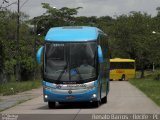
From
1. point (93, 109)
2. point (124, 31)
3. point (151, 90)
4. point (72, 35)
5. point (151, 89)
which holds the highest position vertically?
point (72, 35)

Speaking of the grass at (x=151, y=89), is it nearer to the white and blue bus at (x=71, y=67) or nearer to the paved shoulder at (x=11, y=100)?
the white and blue bus at (x=71, y=67)

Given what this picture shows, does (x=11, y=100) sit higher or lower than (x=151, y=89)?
higher

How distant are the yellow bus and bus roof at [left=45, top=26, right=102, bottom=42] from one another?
166ft

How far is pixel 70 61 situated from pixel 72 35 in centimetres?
127

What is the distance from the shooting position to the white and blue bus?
938 inches

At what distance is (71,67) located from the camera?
2405 cm

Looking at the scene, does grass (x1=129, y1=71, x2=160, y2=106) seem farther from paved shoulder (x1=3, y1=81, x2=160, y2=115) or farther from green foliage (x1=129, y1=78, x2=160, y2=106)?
paved shoulder (x1=3, y1=81, x2=160, y2=115)

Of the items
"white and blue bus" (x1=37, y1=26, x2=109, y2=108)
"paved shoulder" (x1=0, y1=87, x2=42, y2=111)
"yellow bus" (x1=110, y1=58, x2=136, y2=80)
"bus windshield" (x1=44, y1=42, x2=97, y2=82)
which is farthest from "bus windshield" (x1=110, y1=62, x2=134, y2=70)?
"bus windshield" (x1=44, y1=42, x2=97, y2=82)

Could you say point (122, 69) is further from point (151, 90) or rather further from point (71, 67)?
point (71, 67)

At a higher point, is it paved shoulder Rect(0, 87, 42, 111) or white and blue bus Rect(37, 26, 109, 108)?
white and blue bus Rect(37, 26, 109, 108)

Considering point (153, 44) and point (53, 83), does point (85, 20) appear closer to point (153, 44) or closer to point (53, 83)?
point (153, 44)

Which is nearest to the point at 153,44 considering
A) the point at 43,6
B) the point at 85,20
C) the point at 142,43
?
the point at 142,43

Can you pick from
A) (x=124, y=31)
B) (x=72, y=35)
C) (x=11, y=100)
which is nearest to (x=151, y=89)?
(x=11, y=100)

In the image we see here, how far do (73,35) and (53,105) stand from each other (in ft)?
10.4
